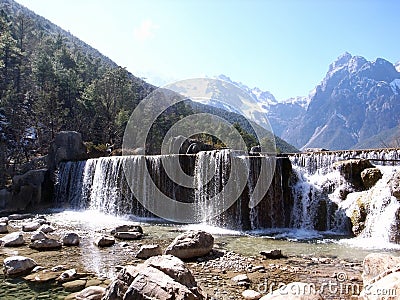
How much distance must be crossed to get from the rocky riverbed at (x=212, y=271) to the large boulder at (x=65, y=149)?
599 inches

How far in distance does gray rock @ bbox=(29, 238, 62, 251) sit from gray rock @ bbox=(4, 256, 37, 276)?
2225 millimetres

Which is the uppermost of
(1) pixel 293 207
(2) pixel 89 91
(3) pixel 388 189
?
(2) pixel 89 91

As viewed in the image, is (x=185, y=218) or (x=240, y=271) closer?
(x=240, y=271)

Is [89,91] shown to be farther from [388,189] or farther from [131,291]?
[131,291]

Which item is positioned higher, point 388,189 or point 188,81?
point 188,81

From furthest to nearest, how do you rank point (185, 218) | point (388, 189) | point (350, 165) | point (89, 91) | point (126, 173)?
point (89, 91) < point (126, 173) < point (185, 218) < point (350, 165) < point (388, 189)

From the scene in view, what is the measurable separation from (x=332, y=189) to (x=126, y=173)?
37.1ft

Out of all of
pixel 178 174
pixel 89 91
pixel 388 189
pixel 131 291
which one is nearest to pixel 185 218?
pixel 178 174

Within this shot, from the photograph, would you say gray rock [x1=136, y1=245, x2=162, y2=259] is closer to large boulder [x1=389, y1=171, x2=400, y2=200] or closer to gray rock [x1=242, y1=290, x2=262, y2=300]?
gray rock [x1=242, y1=290, x2=262, y2=300]

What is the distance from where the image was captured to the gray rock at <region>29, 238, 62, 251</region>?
33.7 ft

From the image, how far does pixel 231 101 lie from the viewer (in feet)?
81.7

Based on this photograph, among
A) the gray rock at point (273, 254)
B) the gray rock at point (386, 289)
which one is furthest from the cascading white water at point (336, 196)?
the gray rock at point (386, 289)

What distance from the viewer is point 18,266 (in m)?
7.83

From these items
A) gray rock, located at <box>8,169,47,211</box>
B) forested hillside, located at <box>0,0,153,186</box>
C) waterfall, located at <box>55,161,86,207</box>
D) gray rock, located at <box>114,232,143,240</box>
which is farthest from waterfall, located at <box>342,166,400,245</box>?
forested hillside, located at <box>0,0,153,186</box>
